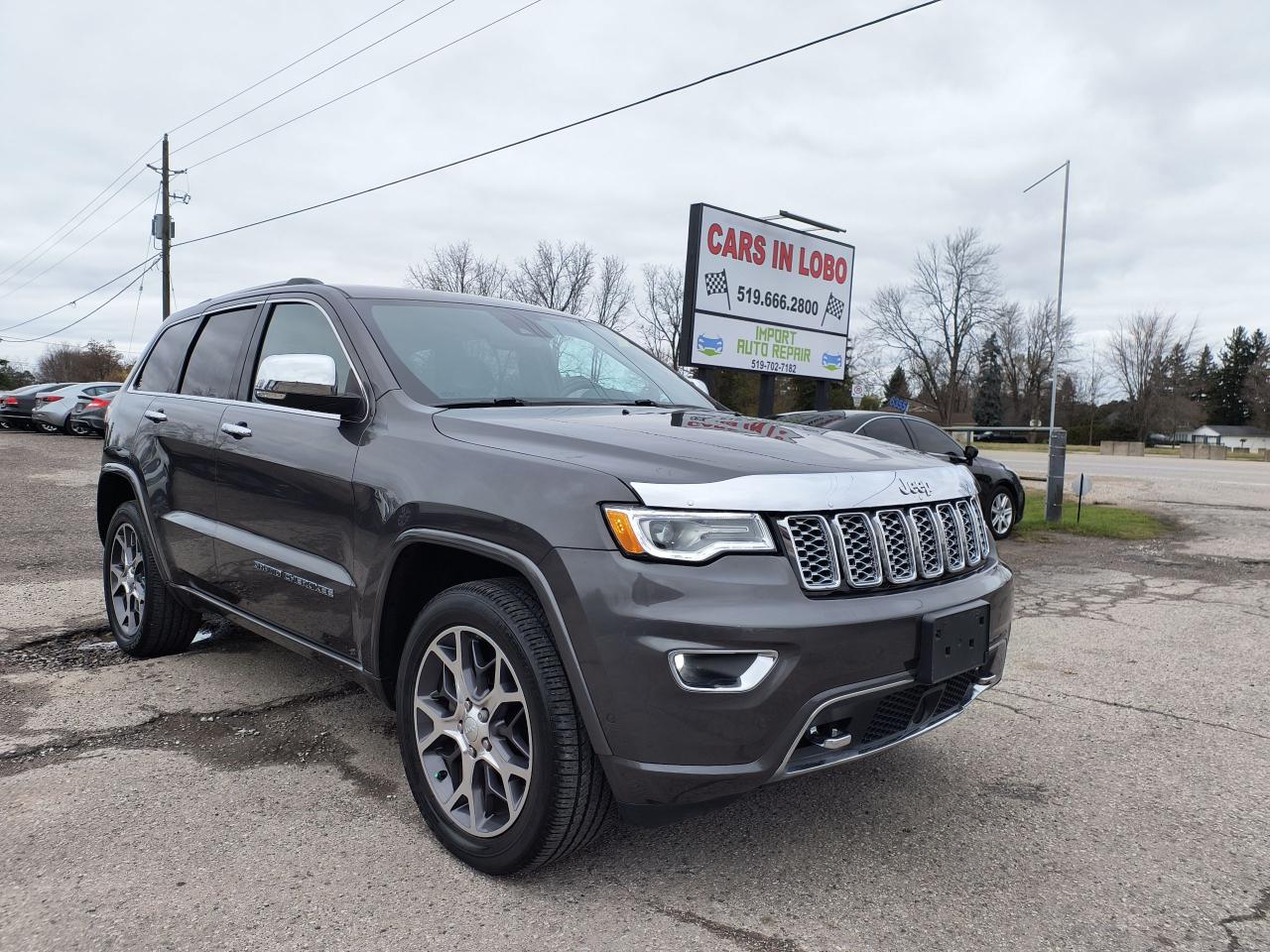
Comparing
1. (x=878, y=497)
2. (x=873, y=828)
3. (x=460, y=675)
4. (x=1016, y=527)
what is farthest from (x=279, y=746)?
(x=1016, y=527)

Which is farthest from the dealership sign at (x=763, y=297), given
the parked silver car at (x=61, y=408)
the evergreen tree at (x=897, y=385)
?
the evergreen tree at (x=897, y=385)

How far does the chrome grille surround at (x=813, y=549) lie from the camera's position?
7.80 ft

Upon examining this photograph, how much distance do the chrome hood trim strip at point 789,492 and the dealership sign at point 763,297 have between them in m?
9.28

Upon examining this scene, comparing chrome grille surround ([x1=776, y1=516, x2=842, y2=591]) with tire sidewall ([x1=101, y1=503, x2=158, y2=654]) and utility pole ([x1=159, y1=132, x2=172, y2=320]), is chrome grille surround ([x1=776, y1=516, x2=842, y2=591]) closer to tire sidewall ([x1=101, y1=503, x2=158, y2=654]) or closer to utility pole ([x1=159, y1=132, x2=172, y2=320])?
tire sidewall ([x1=101, y1=503, x2=158, y2=654])

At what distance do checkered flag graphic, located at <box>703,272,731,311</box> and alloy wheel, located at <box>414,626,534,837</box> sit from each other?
31.9 feet

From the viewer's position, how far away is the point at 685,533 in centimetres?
235

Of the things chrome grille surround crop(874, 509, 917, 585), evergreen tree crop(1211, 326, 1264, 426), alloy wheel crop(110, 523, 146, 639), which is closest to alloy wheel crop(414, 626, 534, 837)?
chrome grille surround crop(874, 509, 917, 585)

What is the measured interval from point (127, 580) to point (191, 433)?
1.21 m

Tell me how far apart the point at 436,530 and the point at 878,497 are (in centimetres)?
128

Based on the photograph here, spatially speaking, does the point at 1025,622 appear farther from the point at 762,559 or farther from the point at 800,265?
the point at 800,265

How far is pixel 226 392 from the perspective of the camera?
409 cm

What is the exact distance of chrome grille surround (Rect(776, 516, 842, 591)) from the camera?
238 centimetres

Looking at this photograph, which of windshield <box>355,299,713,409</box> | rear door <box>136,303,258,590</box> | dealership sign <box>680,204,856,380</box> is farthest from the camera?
dealership sign <box>680,204,856,380</box>

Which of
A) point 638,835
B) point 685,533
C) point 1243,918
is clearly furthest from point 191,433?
point 1243,918
